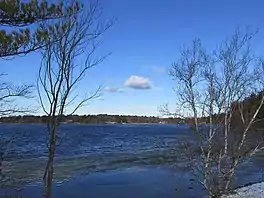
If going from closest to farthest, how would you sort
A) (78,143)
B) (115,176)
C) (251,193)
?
(251,193) → (115,176) → (78,143)

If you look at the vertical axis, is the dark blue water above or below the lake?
above

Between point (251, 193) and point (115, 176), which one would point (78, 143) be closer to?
point (115, 176)

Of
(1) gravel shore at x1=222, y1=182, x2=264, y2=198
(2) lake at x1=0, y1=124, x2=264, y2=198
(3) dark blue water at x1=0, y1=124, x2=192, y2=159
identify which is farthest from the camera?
(2) lake at x1=0, y1=124, x2=264, y2=198

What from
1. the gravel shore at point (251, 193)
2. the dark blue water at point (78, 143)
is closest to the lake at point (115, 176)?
the dark blue water at point (78, 143)

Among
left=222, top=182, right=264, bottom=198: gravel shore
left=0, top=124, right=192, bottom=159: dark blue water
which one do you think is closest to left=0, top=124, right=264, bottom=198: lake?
left=0, top=124, right=192, bottom=159: dark blue water

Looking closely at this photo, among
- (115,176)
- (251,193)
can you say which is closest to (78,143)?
(115,176)

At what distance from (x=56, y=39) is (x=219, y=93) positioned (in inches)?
281

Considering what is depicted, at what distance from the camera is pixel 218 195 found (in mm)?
13312

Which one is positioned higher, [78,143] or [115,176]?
[78,143]

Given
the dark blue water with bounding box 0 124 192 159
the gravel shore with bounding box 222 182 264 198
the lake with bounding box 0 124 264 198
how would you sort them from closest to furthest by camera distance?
the gravel shore with bounding box 222 182 264 198 < the dark blue water with bounding box 0 124 192 159 < the lake with bounding box 0 124 264 198

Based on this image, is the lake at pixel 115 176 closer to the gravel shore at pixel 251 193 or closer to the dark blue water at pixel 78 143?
the dark blue water at pixel 78 143

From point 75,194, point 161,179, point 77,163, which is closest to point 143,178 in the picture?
point 161,179

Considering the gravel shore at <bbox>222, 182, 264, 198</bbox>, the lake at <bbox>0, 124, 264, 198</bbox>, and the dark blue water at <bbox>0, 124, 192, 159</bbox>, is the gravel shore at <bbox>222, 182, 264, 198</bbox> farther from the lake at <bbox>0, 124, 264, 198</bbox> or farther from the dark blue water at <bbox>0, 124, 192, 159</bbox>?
the dark blue water at <bbox>0, 124, 192, 159</bbox>

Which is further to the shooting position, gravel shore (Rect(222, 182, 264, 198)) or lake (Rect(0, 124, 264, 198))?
lake (Rect(0, 124, 264, 198))
